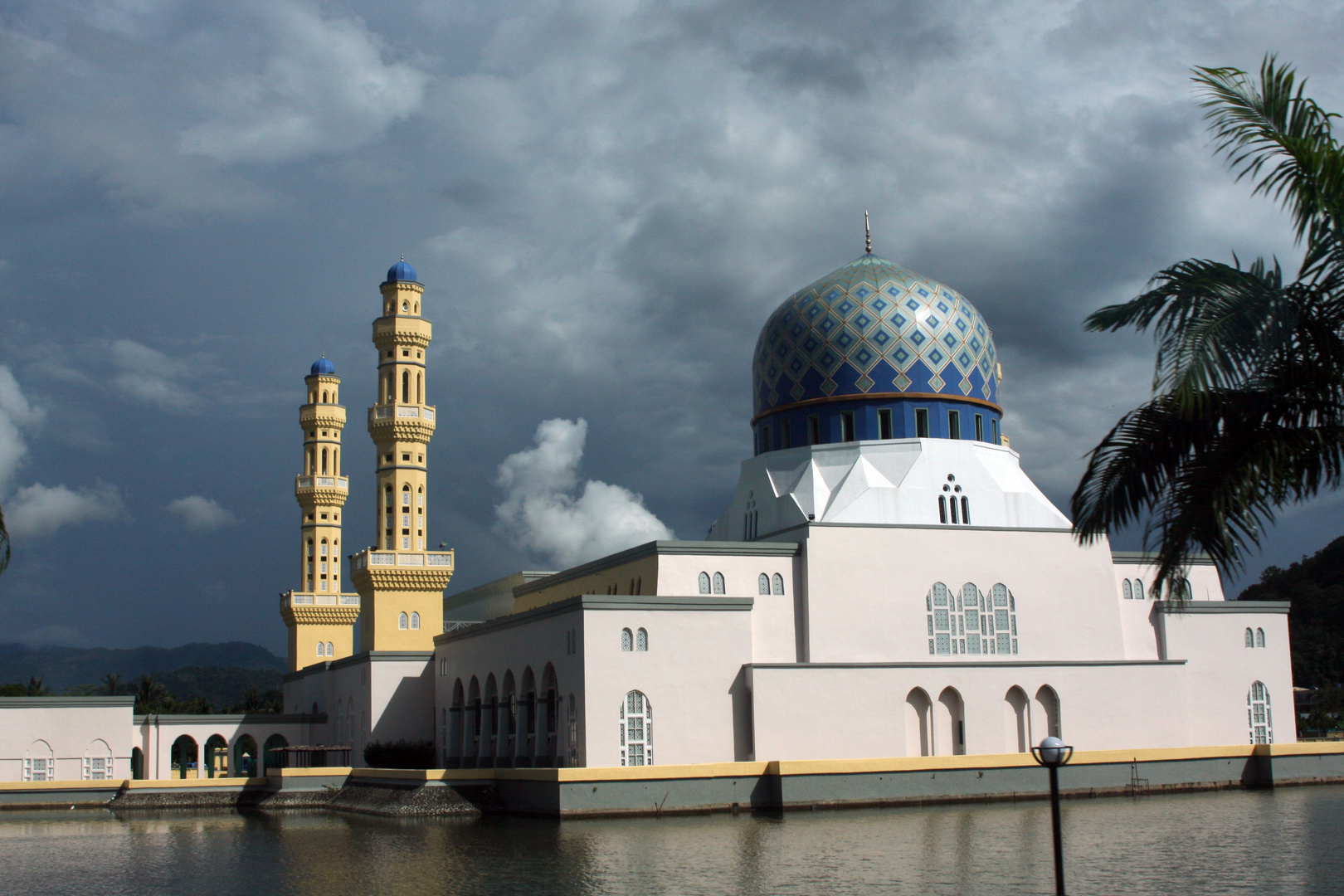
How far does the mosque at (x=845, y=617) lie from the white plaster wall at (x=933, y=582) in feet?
0.14

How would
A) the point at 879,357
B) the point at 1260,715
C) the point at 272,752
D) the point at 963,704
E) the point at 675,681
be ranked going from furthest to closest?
the point at 272,752
the point at 879,357
the point at 1260,715
the point at 963,704
the point at 675,681

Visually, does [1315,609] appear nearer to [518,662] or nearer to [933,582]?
[933,582]

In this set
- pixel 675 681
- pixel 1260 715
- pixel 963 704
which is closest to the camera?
pixel 675 681

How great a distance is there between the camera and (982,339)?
32.8 meters

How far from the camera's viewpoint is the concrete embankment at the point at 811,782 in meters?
23.6

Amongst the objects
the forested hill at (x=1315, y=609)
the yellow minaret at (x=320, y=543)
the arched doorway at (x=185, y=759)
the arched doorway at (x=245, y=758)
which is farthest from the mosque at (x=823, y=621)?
the forested hill at (x=1315, y=609)

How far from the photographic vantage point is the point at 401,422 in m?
35.6

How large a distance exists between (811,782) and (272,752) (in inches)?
772

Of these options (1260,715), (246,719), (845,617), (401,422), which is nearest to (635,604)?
(845,617)

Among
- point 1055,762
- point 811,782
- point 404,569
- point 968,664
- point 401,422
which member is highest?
point 401,422

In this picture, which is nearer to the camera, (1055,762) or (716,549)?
(1055,762)

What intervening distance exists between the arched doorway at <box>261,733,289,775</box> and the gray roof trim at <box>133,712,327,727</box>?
1.76 ft

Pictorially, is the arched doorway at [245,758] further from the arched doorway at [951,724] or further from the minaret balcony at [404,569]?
the arched doorway at [951,724]

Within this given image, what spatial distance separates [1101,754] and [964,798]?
3.05 meters
